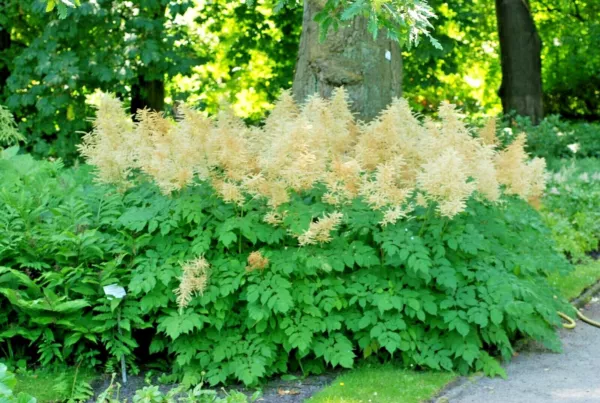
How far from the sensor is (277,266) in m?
5.71

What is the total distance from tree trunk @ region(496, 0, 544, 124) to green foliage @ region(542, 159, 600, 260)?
591 cm

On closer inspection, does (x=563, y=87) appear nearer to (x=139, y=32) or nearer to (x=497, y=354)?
(x=139, y=32)

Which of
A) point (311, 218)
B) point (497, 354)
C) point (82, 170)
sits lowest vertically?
point (497, 354)

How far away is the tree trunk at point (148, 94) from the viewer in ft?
47.1

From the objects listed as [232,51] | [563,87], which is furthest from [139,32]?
[563,87]

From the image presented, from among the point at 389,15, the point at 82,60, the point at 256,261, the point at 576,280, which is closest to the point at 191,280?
Result: the point at 256,261

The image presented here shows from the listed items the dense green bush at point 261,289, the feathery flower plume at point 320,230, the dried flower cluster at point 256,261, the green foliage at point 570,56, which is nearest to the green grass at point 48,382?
the dense green bush at point 261,289

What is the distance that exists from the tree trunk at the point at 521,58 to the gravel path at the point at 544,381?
12.0m

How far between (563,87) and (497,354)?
20.9 m

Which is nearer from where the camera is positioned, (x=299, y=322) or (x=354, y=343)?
(x=299, y=322)

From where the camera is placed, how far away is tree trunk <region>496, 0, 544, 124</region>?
18.1m

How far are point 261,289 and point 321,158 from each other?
107cm

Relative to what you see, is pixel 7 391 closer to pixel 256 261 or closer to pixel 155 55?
pixel 256 261

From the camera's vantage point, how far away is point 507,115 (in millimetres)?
17016
